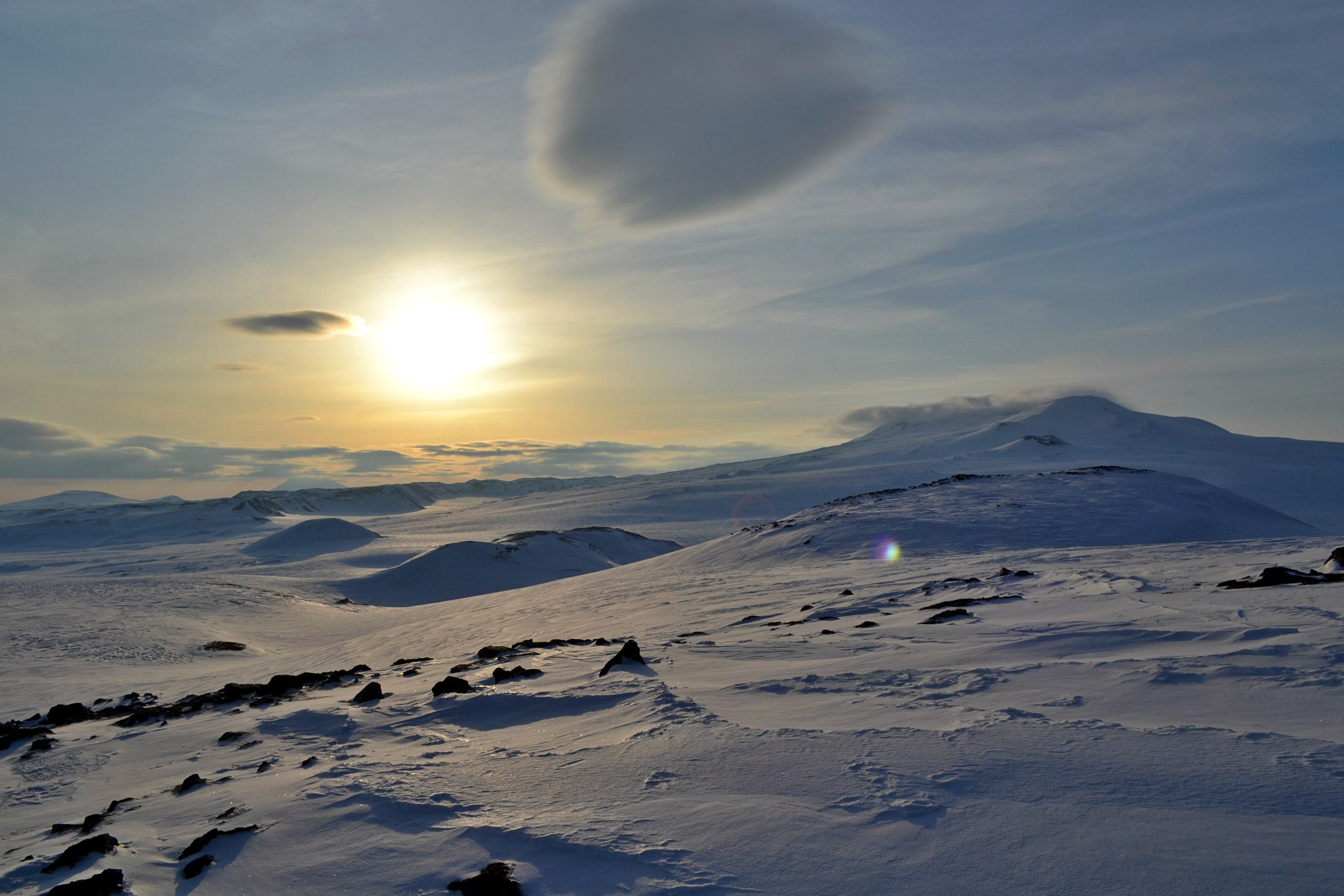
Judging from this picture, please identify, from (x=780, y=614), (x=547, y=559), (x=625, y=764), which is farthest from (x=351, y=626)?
(x=625, y=764)

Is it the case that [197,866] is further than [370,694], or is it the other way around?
[370,694]

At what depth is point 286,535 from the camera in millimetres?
84375

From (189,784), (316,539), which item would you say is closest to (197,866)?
(189,784)

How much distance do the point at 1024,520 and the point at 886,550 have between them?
18.2 ft

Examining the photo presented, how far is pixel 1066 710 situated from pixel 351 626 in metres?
32.5

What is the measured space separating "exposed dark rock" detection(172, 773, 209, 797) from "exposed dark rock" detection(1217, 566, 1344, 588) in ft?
45.2

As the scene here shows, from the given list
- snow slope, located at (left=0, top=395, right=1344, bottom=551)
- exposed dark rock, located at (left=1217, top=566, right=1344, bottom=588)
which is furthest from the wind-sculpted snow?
exposed dark rock, located at (left=1217, top=566, right=1344, bottom=588)

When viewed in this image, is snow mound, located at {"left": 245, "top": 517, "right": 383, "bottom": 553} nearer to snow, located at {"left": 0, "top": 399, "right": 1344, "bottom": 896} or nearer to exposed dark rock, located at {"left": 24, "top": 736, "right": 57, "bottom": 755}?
snow, located at {"left": 0, "top": 399, "right": 1344, "bottom": 896}

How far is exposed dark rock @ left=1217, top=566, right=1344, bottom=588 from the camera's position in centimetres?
1014

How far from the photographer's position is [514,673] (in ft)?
34.2

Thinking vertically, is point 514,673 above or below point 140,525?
below

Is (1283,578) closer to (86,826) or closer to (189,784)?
(189,784)

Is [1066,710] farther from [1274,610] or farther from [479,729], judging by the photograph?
[479,729]

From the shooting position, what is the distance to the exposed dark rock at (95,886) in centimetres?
477
